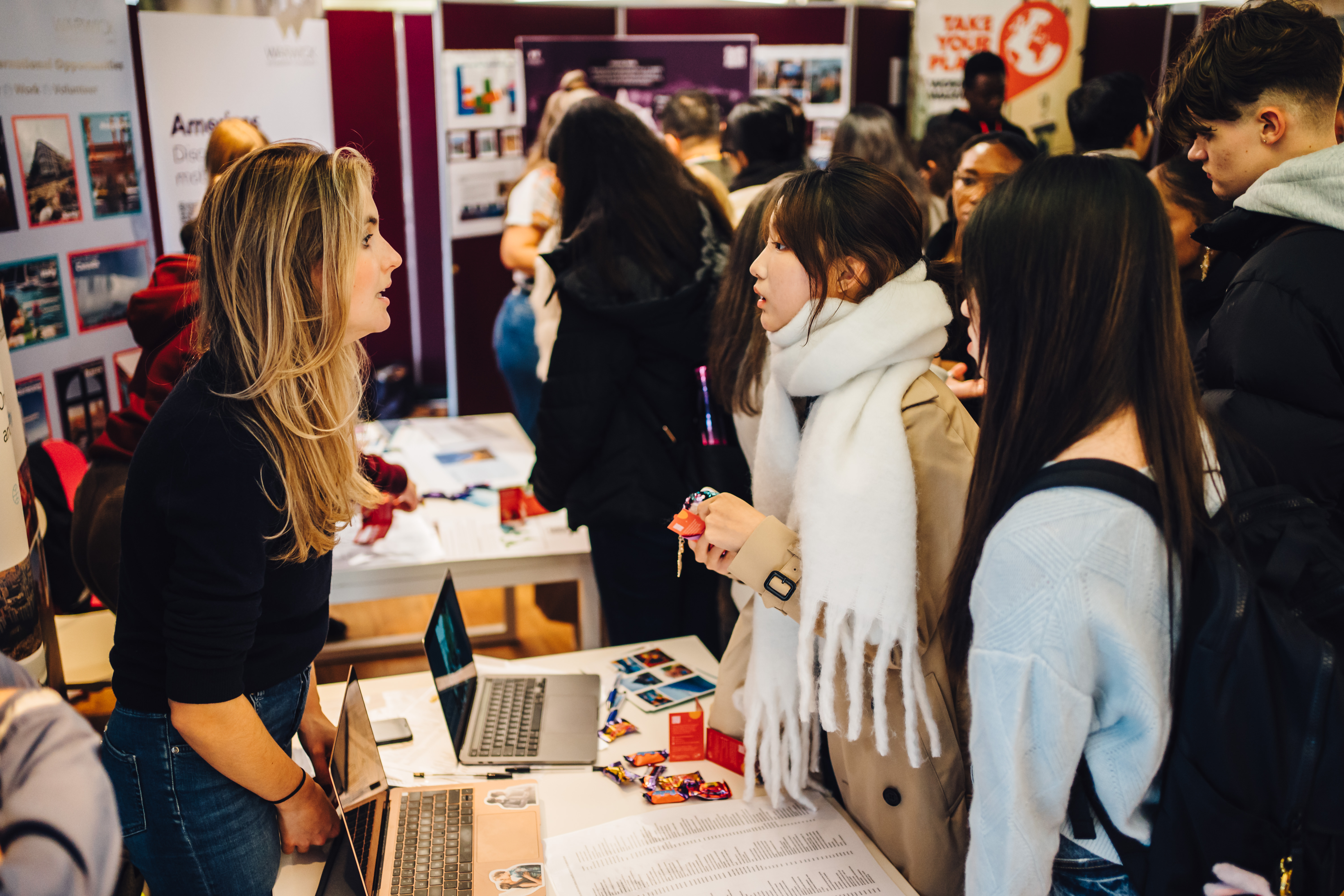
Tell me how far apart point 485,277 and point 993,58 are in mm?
2543

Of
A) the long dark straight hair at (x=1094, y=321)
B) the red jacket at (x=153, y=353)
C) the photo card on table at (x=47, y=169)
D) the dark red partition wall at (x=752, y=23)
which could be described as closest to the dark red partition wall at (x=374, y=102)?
the dark red partition wall at (x=752, y=23)

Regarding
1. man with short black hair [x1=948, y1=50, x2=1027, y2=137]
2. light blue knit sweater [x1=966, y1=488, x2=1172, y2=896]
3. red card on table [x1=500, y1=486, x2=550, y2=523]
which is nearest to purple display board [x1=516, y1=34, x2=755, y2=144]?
man with short black hair [x1=948, y1=50, x2=1027, y2=137]

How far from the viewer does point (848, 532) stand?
1277mm

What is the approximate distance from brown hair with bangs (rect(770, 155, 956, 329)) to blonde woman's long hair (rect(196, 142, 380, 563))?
621 millimetres

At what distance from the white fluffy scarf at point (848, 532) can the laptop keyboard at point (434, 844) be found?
1.41 ft

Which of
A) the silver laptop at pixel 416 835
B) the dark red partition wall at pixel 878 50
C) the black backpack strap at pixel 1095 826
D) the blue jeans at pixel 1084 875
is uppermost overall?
the dark red partition wall at pixel 878 50

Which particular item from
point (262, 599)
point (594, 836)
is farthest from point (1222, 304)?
point (262, 599)

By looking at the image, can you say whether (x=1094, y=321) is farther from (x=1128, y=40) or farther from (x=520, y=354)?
(x=1128, y=40)

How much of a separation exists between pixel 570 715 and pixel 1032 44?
466cm

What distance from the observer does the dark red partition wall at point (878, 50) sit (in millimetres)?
5086

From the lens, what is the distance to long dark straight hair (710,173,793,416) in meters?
1.86

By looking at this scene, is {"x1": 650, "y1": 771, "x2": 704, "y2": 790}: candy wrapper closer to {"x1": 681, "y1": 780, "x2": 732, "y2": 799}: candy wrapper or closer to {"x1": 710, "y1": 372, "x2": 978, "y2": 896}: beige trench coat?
{"x1": 681, "y1": 780, "x2": 732, "y2": 799}: candy wrapper

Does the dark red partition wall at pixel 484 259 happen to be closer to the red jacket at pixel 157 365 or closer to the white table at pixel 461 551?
the white table at pixel 461 551

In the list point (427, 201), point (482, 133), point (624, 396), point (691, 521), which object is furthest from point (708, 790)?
point (427, 201)
